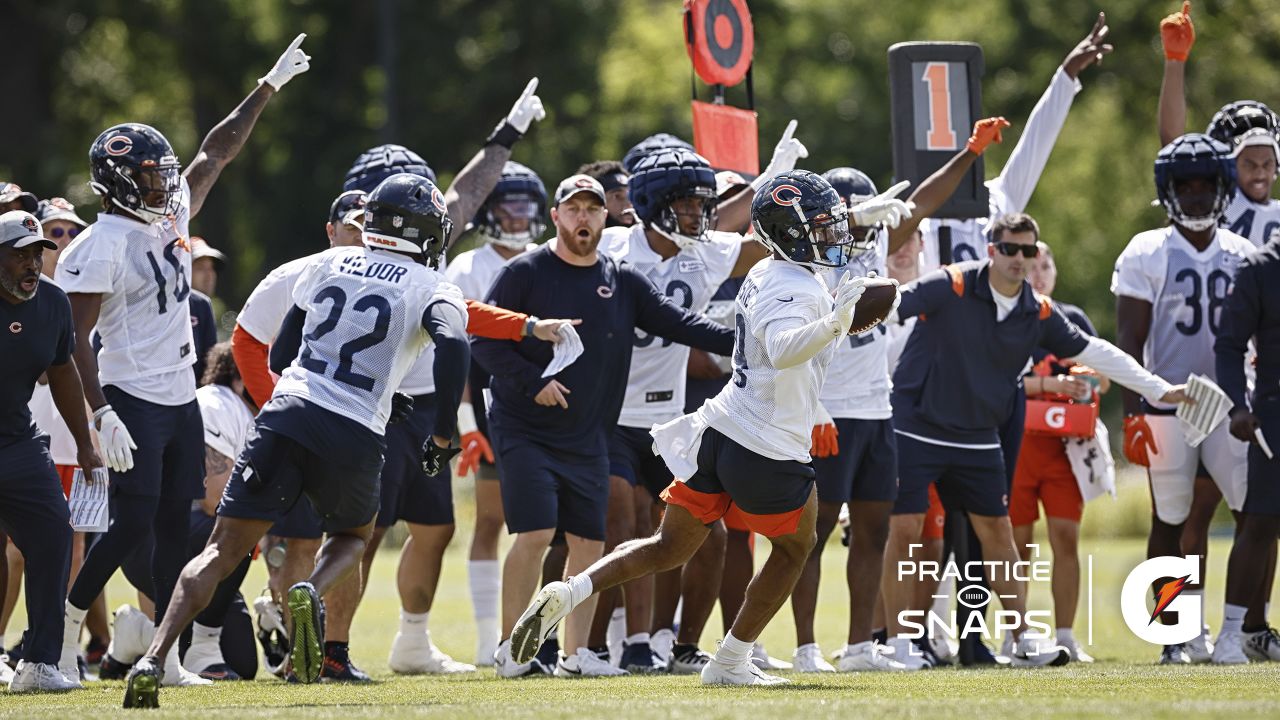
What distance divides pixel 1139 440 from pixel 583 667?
326 centimetres

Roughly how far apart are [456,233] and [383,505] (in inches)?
57.5

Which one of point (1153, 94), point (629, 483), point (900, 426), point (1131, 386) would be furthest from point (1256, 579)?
point (1153, 94)

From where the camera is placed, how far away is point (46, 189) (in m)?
29.2

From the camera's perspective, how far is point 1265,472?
9508mm

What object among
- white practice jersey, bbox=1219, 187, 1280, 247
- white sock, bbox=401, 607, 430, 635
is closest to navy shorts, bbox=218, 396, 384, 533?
white sock, bbox=401, 607, 430, 635

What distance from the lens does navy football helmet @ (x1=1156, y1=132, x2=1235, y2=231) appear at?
10.0 m

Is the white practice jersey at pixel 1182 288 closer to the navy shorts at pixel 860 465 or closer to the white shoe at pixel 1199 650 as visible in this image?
the white shoe at pixel 1199 650

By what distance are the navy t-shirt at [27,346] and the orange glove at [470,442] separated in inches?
106

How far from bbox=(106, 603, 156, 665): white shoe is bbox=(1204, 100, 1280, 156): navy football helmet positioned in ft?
20.8

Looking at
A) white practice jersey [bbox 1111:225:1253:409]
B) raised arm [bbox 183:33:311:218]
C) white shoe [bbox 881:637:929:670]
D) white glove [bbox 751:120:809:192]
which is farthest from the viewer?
white practice jersey [bbox 1111:225:1253:409]

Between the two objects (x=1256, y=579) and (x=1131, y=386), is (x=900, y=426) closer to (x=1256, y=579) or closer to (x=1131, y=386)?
(x=1131, y=386)

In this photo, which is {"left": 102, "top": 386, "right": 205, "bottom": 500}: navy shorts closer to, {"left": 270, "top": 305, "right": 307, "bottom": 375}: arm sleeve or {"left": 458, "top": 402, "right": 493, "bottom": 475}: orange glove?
{"left": 270, "top": 305, "right": 307, "bottom": 375}: arm sleeve

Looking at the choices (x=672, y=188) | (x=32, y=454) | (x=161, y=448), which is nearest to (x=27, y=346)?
(x=32, y=454)

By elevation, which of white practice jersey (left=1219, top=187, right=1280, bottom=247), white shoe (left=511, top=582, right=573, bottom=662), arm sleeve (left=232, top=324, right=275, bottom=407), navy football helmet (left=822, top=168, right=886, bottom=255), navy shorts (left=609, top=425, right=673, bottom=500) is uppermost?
navy football helmet (left=822, top=168, right=886, bottom=255)
